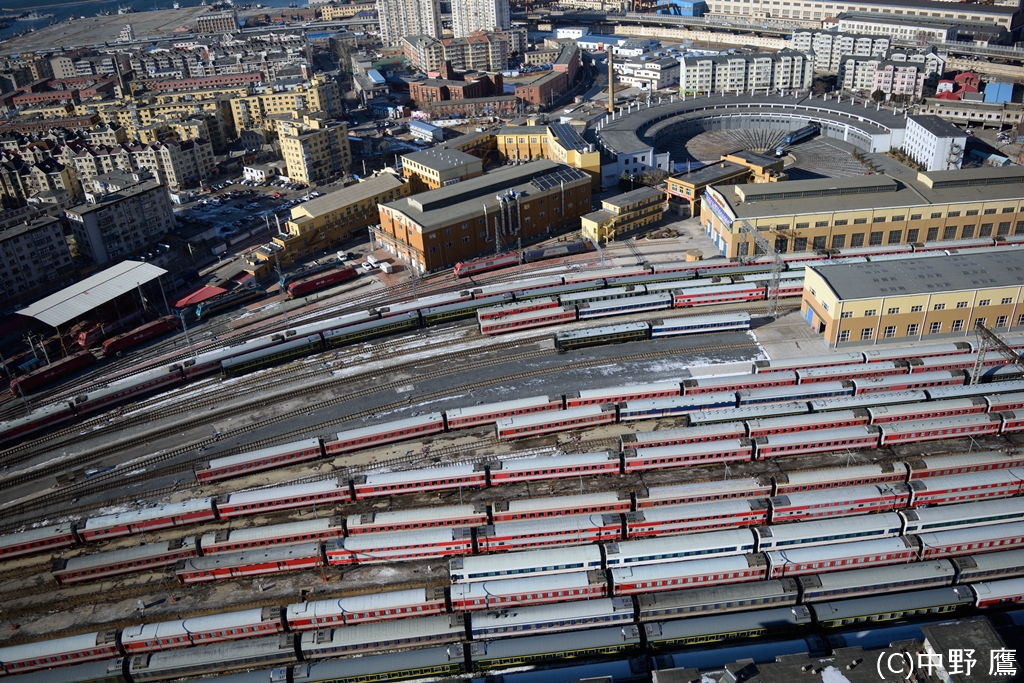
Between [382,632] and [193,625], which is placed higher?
[382,632]

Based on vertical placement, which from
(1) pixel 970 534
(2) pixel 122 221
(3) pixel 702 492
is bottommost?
(1) pixel 970 534

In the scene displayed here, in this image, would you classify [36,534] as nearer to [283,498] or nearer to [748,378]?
[283,498]

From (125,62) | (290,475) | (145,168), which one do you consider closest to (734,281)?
(290,475)

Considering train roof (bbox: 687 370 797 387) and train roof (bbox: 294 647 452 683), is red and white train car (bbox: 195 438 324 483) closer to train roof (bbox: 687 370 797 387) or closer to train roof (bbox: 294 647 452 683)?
train roof (bbox: 294 647 452 683)

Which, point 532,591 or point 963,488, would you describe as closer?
point 532,591

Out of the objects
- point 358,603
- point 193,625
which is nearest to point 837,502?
point 358,603

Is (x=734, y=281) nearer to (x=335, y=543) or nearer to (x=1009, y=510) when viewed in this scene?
(x=1009, y=510)

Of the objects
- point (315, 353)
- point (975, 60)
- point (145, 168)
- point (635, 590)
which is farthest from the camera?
point (975, 60)
